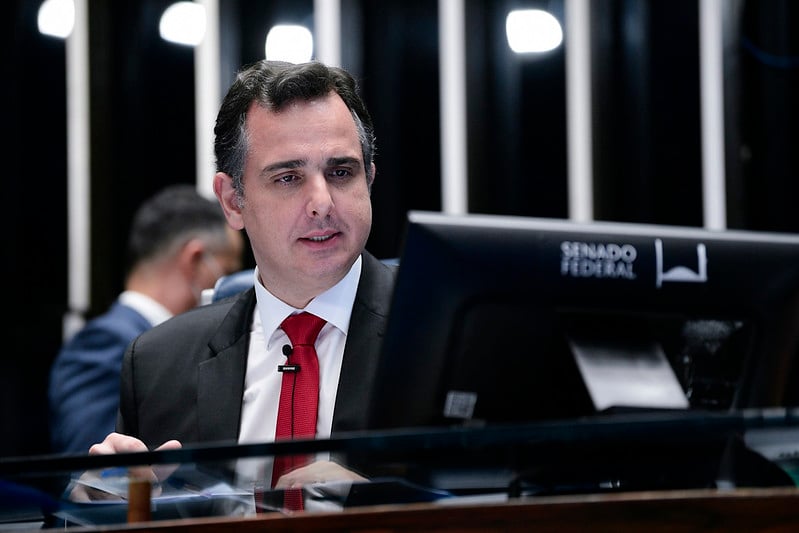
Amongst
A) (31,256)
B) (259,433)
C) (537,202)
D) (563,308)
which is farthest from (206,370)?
(31,256)

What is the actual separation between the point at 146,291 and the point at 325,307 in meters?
1.68

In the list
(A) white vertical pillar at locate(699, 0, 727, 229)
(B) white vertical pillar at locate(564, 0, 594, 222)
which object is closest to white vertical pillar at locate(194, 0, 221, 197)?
(B) white vertical pillar at locate(564, 0, 594, 222)

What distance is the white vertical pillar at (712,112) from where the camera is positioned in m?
3.66

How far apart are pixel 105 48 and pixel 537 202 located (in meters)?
1.92

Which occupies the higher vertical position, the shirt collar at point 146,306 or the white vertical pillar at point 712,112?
the white vertical pillar at point 712,112

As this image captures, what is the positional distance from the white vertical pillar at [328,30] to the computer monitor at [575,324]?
122 inches

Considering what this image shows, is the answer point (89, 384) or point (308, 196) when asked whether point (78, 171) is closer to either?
point (89, 384)

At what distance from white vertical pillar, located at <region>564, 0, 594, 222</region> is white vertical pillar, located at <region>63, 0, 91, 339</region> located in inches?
78.4

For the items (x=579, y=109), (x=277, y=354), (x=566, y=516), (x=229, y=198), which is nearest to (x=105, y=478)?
(x=566, y=516)

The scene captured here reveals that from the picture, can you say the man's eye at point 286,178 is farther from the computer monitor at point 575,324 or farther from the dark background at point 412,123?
the dark background at point 412,123

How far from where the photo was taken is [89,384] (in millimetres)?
2969

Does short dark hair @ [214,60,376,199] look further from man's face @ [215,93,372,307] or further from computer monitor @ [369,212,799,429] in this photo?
computer monitor @ [369,212,799,429]

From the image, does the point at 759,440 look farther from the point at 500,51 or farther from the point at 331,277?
the point at 500,51

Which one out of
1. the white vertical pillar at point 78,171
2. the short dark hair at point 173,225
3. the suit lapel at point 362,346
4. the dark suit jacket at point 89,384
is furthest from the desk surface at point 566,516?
the white vertical pillar at point 78,171
